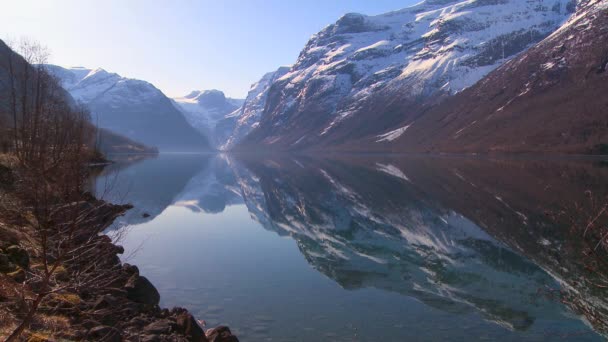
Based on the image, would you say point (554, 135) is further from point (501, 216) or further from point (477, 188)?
point (501, 216)

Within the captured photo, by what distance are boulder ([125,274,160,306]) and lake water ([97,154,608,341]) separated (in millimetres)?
1816

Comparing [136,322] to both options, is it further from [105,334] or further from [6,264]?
[6,264]

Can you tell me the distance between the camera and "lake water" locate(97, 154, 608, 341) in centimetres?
1833

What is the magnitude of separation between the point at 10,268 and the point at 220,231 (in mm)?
27767

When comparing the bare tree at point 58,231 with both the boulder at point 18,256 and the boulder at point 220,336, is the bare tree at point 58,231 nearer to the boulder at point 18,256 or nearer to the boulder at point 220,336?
the boulder at point 18,256

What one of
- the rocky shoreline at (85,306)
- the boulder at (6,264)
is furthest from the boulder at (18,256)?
the boulder at (6,264)

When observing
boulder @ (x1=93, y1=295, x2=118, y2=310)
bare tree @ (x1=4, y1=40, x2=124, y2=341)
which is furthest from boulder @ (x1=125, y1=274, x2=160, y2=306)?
boulder @ (x1=93, y1=295, x2=118, y2=310)

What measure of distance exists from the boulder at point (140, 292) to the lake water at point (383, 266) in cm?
182

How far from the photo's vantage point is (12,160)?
1527 inches

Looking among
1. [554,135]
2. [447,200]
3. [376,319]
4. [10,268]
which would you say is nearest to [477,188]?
[447,200]

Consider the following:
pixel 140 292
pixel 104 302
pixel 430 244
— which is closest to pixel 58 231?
pixel 104 302

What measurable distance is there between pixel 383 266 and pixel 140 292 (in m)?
15.2

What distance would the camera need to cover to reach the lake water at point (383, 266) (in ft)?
60.1

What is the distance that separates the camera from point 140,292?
1897 centimetres
